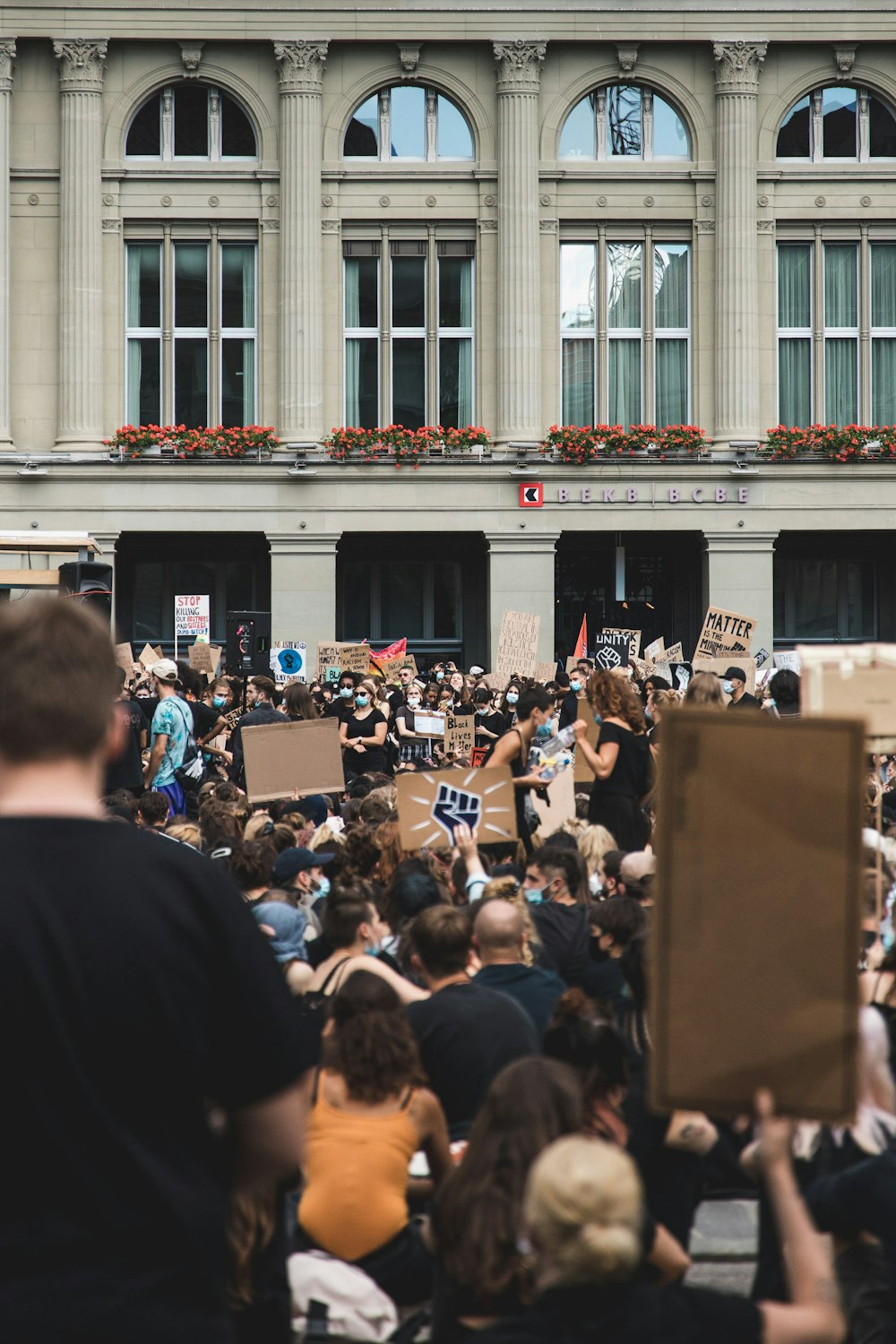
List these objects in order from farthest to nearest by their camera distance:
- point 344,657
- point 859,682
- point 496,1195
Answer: point 344,657
point 859,682
point 496,1195

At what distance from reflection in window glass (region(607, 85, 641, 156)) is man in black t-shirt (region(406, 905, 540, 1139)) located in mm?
31293

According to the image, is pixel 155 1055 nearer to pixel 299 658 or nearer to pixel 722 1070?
pixel 722 1070

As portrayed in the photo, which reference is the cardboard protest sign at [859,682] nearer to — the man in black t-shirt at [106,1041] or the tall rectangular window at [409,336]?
the man in black t-shirt at [106,1041]

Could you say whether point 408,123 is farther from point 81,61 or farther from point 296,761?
point 296,761

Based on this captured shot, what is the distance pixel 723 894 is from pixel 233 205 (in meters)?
32.9

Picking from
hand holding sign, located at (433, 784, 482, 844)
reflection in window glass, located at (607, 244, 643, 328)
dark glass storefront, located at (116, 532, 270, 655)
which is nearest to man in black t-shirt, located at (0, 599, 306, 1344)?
hand holding sign, located at (433, 784, 482, 844)

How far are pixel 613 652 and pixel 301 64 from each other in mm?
15196

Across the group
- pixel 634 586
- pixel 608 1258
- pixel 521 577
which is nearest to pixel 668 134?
pixel 634 586

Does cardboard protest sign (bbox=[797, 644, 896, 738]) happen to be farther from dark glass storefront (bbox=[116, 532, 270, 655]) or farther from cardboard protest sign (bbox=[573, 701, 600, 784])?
dark glass storefront (bbox=[116, 532, 270, 655])

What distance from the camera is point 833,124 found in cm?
3462

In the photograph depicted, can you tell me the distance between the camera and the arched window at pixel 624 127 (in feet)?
113

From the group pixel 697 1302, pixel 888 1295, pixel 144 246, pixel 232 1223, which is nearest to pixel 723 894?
pixel 697 1302

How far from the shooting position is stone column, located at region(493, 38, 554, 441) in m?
33.7

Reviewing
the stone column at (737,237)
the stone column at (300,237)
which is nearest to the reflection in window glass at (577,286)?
the stone column at (737,237)
